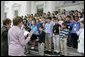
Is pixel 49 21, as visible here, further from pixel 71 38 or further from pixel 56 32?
pixel 71 38

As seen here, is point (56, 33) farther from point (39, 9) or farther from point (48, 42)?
point (39, 9)

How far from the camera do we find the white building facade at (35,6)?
1932cm

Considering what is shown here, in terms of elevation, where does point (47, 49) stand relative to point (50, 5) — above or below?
below

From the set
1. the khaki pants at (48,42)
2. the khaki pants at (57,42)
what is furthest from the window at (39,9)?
the khaki pants at (57,42)

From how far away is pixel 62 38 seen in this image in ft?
30.0

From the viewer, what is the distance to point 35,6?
81.7 feet

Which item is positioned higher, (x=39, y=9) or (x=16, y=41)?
(x=39, y=9)

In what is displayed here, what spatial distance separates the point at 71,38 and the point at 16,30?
6.02 meters

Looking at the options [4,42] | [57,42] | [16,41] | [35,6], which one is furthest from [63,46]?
[35,6]

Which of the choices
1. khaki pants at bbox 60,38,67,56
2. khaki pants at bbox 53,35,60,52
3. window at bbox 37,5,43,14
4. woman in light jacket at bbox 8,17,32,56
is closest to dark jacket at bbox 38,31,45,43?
khaki pants at bbox 53,35,60,52

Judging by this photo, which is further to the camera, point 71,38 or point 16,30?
point 71,38

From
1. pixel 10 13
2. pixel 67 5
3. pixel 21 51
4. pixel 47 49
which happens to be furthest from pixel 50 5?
pixel 21 51

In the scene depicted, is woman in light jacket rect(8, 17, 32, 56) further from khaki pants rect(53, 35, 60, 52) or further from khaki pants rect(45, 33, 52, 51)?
khaki pants rect(45, 33, 52, 51)

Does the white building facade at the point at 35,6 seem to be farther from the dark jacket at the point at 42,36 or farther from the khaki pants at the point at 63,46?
the khaki pants at the point at 63,46
